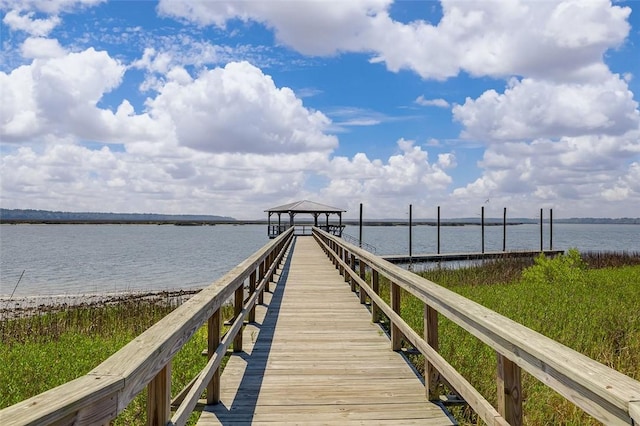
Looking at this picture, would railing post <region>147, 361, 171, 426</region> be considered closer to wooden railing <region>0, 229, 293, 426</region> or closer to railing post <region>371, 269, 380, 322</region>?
wooden railing <region>0, 229, 293, 426</region>

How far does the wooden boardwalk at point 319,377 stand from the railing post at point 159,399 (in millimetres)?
1185

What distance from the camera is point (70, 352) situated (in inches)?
306

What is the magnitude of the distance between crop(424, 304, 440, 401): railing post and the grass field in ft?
1.93

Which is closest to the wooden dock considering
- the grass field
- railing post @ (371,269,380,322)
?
the grass field

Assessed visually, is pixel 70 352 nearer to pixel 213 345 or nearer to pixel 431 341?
pixel 213 345

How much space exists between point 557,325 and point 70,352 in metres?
8.55

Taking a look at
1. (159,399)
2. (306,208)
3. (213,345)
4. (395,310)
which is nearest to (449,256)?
(306,208)

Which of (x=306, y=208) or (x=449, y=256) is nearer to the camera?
(x=449, y=256)

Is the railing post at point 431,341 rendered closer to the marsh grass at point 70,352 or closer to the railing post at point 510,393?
the railing post at point 510,393

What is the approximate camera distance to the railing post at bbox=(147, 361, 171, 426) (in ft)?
6.93

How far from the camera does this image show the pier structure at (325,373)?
4.83 ft

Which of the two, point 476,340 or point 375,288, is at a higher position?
point 375,288

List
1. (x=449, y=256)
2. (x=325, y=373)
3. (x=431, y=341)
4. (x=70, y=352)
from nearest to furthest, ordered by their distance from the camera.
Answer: (x=431, y=341) → (x=325, y=373) → (x=70, y=352) → (x=449, y=256)

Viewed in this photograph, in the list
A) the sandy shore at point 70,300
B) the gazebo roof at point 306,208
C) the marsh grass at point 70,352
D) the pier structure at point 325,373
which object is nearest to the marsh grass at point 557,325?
the pier structure at point 325,373
